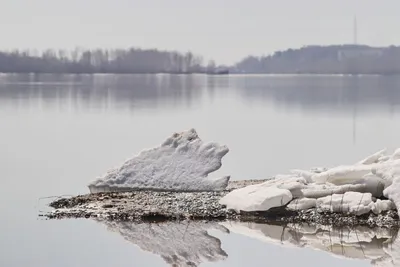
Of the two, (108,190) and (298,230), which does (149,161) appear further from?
(298,230)

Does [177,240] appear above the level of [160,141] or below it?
above

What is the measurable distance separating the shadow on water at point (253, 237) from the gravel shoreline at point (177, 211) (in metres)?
0.18

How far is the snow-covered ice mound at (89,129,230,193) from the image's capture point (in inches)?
456

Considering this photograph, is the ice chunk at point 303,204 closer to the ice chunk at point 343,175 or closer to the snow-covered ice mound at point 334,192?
the snow-covered ice mound at point 334,192

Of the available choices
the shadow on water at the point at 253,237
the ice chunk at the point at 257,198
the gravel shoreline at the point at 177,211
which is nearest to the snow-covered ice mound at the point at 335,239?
the shadow on water at the point at 253,237

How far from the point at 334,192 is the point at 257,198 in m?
0.87

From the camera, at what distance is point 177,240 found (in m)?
9.27

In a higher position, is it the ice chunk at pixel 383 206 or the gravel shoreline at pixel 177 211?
the ice chunk at pixel 383 206

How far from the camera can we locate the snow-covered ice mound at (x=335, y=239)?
8766mm

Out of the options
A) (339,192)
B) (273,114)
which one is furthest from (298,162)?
(273,114)

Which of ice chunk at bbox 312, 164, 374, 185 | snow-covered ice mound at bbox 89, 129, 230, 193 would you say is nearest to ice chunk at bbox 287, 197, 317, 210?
ice chunk at bbox 312, 164, 374, 185

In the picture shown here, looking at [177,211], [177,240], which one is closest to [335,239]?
[177,240]

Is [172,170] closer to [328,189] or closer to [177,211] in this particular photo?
[177,211]

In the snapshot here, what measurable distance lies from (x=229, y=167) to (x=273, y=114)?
1821 cm
